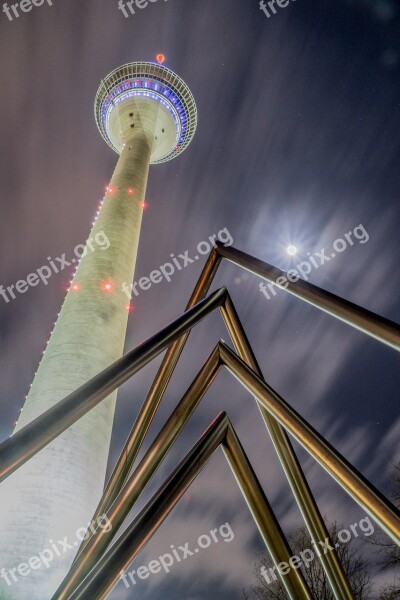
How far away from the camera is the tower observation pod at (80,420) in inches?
326

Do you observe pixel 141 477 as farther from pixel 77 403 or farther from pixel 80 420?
pixel 80 420

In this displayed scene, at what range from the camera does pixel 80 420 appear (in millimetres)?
10742

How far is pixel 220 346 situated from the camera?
99.1 inches

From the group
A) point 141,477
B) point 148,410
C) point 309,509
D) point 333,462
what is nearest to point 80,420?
point 148,410

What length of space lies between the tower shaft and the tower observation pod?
0.02 metres

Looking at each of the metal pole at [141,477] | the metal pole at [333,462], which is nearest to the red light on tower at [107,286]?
the metal pole at [141,477]

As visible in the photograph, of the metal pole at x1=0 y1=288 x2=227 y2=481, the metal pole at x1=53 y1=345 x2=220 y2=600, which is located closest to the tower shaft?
the metal pole at x1=53 y1=345 x2=220 y2=600

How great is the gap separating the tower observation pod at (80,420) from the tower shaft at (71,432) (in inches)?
0.7

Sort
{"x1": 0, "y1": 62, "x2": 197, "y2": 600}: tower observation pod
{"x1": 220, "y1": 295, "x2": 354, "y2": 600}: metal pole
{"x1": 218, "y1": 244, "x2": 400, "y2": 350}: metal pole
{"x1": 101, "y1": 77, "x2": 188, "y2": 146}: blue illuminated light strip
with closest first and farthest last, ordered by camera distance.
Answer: {"x1": 218, "y1": 244, "x2": 400, "y2": 350}: metal pole, {"x1": 220, "y1": 295, "x2": 354, "y2": 600}: metal pole, {"x1": 0, "y1": 62, "x2": 197, "y2": 600}: tower observation pod, {"x1": 101, "y1": 77, "x2": 188, "y2": 146}: blue illuminated light strip

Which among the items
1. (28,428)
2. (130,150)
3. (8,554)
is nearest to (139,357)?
(28,428)

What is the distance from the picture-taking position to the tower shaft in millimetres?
8289

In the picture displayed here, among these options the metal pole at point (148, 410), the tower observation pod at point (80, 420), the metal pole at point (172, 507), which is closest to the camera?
the metal pole at point (172, 507)

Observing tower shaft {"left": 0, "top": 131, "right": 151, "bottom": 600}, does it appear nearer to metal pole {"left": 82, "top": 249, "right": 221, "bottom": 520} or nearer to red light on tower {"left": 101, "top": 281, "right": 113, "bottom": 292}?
red light on tower {"left": 101, "top": 281, "right": 113, "bottom": 292}

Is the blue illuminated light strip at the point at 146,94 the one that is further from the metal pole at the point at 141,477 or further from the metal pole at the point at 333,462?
the metal pole at the point at 333,462
